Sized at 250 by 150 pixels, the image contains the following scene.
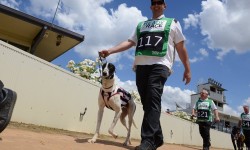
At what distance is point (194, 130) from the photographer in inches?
827

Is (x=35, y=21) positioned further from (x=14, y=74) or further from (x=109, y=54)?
(x=109, y=54)

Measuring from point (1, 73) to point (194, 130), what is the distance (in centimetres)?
1646

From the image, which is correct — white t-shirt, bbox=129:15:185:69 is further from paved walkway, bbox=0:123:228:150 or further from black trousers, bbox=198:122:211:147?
black trousers, bbox=198:122:211:147

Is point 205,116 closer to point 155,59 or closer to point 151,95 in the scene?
point 155,59

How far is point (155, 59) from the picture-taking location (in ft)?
14.1

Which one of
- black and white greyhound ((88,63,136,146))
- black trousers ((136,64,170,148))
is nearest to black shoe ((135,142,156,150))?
black trousers ((136,64,170,148))

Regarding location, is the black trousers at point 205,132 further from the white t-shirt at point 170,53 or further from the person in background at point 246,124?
the white t-shirt at point 170,53

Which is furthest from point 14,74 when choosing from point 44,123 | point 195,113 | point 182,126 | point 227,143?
A: point 227,143

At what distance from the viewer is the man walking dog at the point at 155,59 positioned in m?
4.05

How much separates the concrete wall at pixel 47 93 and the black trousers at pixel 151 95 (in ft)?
12.9

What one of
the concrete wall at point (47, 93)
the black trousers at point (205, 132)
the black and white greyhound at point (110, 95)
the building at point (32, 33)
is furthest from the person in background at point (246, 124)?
the black and white greyhound at point (110, 95)

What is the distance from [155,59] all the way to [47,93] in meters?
4.76

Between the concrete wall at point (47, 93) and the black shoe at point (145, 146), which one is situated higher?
the concrete wall at point (47, 93)

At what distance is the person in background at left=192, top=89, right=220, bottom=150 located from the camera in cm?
974
